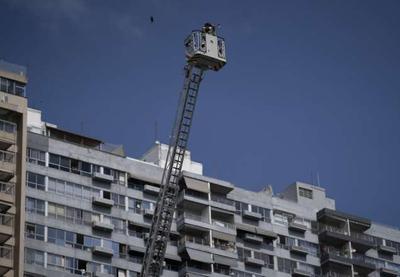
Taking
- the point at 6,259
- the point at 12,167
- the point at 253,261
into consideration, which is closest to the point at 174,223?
the point at 253,261

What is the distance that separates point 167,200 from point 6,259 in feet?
64.3

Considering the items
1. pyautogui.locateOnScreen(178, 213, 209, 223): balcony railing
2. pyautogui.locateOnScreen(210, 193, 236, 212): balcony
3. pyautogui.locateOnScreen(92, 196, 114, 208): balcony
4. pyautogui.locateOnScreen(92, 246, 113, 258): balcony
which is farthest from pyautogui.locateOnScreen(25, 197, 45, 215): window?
pyautogui.locateOnScreen(210, 193, 236, 212): balcony

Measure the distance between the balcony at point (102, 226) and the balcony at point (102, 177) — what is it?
5694mm

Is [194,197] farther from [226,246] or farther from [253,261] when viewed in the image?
[253,261]

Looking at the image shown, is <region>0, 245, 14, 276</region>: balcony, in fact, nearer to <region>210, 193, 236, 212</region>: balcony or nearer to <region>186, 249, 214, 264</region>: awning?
<region>186, 249, 214, 264</region>: awning

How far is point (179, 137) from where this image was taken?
134 meters

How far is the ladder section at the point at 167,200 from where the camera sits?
133 m

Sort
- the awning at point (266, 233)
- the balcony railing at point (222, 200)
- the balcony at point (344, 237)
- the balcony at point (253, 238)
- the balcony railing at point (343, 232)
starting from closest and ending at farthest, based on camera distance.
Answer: the balcony railing at point (222, 200) < the balcony at point (253, 238) < the awning at point (266, 233) < the balcony at point (344, 237) < the balcony railing at point (343, 232)

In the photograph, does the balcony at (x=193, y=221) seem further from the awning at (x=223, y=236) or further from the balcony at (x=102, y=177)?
the balcony at (x=102, y=177)

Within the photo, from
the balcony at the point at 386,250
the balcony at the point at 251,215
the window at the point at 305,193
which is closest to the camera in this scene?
the balcony at the point at 251,215

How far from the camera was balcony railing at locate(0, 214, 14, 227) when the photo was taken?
131625 millimetres

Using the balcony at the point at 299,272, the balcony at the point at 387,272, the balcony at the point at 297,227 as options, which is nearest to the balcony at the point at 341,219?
the balcony at the point at 297,227

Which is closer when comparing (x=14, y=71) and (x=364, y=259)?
(x=14, y=71)

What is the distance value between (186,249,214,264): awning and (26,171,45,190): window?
20.1 meters
